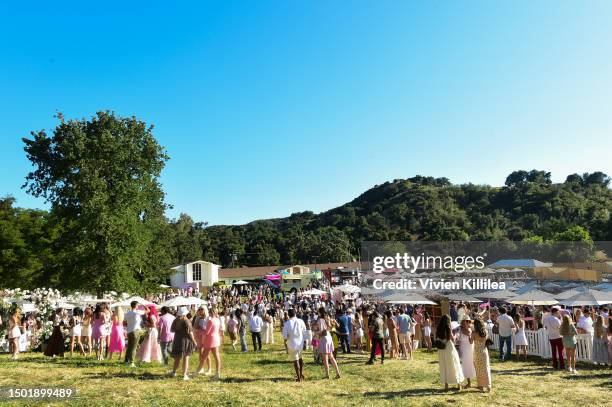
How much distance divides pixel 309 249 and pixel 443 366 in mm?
93560

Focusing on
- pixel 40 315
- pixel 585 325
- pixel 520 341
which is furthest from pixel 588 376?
pixel 40 315

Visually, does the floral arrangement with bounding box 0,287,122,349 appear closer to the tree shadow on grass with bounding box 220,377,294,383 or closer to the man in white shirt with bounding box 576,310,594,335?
the tree shadow on grass with bounding box 220,377,294,383

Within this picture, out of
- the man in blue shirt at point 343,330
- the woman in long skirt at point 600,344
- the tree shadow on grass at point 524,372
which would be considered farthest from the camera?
the man in blue shirt at point 343,330

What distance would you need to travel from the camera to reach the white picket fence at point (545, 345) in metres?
12.4

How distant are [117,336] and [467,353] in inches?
340

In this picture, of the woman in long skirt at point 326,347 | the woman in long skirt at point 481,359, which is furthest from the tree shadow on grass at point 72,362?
the woman in long skirt at point 481,359

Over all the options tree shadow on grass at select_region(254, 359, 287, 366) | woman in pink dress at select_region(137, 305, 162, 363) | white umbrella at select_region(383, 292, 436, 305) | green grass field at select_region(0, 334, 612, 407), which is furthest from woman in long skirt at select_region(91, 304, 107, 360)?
white umbrella at select_region(383, 292, 436, 305)

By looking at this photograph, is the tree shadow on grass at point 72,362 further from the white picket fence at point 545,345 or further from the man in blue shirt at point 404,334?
the white picket fence at point 545,345

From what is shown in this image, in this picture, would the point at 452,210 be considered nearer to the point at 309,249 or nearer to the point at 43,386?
the point at 309,249

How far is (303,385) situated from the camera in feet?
30.0

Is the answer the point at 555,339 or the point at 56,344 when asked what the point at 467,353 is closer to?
the point at 555,339

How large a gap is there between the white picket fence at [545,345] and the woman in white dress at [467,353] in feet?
17.7

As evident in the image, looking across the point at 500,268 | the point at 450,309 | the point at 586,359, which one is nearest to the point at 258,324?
the point at 450,309

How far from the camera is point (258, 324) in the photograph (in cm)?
1612
